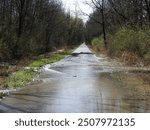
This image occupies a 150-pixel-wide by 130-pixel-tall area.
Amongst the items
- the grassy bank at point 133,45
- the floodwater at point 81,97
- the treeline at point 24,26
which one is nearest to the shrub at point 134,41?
the grassy bank at point 133,45

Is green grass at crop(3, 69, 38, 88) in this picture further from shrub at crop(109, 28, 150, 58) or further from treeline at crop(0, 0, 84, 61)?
treeline at crop(0, 0, 84, 61)

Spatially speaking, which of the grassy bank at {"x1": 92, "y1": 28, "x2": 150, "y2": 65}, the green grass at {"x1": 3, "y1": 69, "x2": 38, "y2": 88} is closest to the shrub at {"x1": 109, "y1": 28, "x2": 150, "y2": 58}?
the grassy bank at {"x1": 92, "y1": 28, "x2": 150, "y2": 65}

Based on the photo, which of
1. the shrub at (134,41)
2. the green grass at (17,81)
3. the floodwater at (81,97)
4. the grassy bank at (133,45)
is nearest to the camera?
the floodwater at (81,97)

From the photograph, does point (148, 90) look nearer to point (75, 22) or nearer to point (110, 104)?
point (110, 104)

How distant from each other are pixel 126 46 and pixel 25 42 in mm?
9639

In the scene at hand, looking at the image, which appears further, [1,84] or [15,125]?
[1,84]

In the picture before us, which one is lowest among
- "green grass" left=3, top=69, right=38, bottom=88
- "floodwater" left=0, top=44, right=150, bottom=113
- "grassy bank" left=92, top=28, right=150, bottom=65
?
"floodwater" left=0, top=44, right=150, bottom=113

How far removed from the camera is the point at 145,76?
20.2m

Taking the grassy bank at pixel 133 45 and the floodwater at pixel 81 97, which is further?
the grassy bank at pixel 133 45

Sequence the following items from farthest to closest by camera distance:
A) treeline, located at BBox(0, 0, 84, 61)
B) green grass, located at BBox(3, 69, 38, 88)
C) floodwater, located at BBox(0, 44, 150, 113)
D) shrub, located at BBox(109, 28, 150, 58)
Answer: treeline, located at BBox(0, 0, 84, 61)
shrub, located at BBox(109, 28, 150, 58)
green grass, located at BBox(3, 69, 38, 88)
floodwater, located at BBox(0, 44, 150, 113)

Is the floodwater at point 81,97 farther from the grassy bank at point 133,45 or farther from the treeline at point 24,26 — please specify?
the treeline at point 24,26

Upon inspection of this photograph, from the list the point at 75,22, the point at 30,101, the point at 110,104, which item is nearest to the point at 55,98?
Result: the point at 30,101

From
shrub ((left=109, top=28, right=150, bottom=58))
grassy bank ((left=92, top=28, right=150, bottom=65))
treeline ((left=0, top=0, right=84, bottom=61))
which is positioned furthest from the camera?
treeline ((left=0, top=0, right=84, bottom=61))

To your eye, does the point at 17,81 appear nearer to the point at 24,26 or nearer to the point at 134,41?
the point at 134,41
